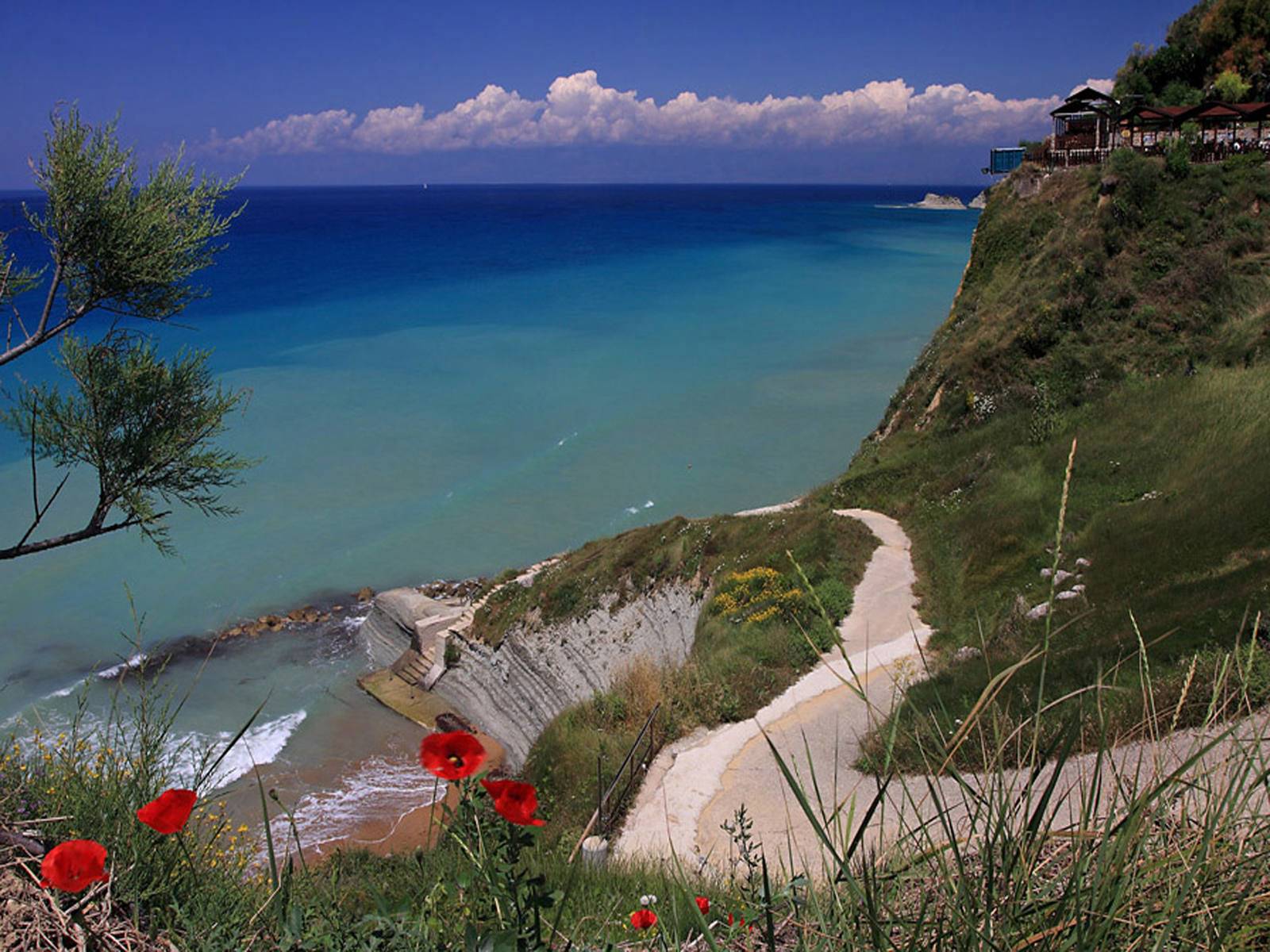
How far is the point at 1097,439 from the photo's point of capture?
22.2 m

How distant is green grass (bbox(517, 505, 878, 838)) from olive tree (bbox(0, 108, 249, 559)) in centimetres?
786

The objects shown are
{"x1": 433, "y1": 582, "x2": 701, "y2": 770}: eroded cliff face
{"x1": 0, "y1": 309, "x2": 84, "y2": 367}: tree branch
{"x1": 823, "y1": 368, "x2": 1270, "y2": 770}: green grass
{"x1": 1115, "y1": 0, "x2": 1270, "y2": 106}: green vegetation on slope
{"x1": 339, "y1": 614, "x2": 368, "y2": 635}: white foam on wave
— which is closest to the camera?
{"x1": 823, "y1": 368, "x2": 1270, "y2": 770}: green grass

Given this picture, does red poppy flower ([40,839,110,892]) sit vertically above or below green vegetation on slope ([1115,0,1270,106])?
below

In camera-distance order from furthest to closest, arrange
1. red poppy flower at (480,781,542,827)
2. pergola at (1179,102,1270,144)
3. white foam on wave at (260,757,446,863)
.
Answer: pergola at (1179,102,1270,144)
white foam on wave at (260,757,446,863)
red poppy flower at (480,781,542,827)

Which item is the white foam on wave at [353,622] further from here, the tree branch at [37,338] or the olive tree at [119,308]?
the tree branch at [37,338]

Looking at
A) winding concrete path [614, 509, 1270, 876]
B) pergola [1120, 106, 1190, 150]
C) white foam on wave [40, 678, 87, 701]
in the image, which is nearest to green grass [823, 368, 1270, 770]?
winding concrete path [614, 509, 1270, 876]

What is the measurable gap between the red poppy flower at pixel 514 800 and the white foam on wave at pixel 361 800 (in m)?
19.5

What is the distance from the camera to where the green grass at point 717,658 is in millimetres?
15117

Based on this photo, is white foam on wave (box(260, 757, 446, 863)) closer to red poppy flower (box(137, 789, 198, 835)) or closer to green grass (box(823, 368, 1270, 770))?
green grass (box(823, 368, 1270, 770))

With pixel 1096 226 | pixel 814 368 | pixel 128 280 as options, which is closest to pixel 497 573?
pixel 128 280

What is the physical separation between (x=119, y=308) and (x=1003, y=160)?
150ft

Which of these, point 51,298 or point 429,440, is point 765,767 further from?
point 429,440

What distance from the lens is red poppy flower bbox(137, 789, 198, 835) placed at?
2939 millimetres

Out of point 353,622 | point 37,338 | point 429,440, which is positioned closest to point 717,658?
point 37,338
